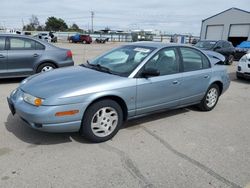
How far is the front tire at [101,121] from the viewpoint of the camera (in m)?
3.48

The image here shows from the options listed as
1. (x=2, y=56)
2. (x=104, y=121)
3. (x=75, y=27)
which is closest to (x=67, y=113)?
(x=104, y=121)

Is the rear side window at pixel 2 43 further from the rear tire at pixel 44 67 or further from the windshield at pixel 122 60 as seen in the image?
the windshield at pixel 122 60

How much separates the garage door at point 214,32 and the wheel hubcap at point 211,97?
28.3m

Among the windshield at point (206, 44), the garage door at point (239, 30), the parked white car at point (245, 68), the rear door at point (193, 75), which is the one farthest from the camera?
the garage door at point (239, 30)

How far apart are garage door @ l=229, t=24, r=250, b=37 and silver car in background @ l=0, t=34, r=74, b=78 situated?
26.7 metres

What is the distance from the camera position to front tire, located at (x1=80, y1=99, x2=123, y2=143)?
3.48 metres

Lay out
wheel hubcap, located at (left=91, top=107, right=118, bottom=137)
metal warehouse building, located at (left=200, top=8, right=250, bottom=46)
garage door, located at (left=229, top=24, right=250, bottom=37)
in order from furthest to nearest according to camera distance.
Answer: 1. metal warehouse building, located at (left=200, top=8, right=250, bottom=46)
2. garage door, located at (left=229, top=24, right=250, bottom=37)
3. wheel hubcap, located at (left=91, top=107, right=118, bottom=137)

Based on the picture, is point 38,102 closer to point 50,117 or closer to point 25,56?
point 50,117

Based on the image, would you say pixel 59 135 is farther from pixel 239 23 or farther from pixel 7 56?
pixel 239 23

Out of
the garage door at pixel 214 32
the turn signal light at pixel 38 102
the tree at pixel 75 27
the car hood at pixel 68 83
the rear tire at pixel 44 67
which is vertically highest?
the tree at pixel 75 27

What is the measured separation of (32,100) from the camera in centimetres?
334

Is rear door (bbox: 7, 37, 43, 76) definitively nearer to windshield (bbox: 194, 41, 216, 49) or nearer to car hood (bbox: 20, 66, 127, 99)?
car hood (bbox: 20, 66, 127, 99)

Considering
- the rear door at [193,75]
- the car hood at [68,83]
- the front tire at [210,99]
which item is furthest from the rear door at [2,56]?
the front tire at [210,99]

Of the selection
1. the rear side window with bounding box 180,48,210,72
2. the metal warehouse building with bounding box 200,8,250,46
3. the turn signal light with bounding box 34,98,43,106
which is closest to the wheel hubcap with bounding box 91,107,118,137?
the turn signal light with bounding box 34,98,43,106
